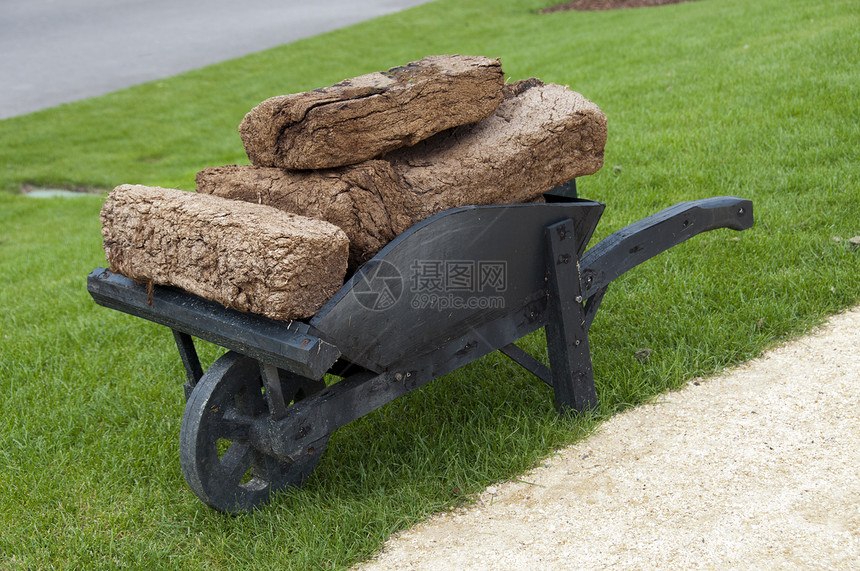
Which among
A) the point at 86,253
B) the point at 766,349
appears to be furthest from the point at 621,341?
the point at 86,253

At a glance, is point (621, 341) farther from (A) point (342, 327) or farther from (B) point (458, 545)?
(A) point (342, 327)

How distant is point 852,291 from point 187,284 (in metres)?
3.39

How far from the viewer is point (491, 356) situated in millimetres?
4121

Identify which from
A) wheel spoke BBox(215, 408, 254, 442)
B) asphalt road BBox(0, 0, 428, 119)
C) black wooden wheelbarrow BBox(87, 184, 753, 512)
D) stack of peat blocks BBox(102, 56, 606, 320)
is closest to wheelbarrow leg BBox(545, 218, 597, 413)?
black wooden wheelbarrow BBox(87, 184, 753, 512)

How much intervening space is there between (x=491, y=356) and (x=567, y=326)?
92cm

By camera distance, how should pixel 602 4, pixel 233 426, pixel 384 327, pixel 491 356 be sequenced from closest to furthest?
pixel 384 327 → pixel 233 426 → pixel 491 356 → pixel 602 4

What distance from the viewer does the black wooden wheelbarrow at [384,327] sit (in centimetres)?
259

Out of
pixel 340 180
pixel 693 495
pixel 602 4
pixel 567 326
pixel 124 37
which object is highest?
pixel 124 37

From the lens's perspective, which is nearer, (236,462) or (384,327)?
(384,327)

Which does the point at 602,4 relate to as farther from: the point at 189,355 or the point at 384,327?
the point at 384,327

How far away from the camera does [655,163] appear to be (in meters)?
6.43

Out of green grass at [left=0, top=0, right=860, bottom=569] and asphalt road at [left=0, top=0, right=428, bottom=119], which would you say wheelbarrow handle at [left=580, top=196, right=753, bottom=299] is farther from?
asphalt road at [left=0, top=0, right=428, bottom=119]

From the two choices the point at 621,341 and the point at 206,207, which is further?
the point at 621,341

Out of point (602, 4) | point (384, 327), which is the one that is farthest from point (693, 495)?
point (602, 4)
